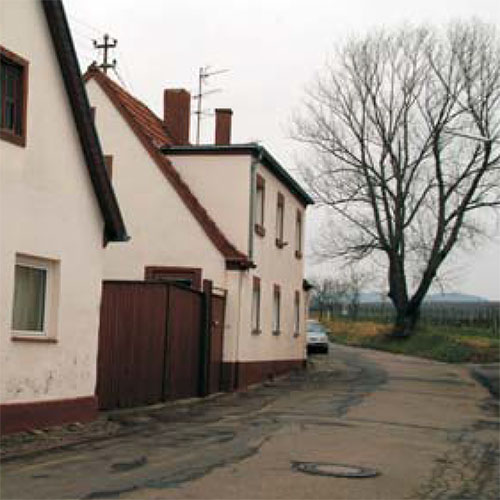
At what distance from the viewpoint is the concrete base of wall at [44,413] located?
13.2 meters

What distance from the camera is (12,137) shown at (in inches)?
531

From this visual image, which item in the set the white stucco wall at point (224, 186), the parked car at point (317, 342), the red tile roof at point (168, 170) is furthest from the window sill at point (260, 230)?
the parked car at point (317, 342)

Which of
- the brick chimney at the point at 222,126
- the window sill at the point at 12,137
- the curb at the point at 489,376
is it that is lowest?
the curb at the point at 489,376

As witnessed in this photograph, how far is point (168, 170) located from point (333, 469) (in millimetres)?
14458

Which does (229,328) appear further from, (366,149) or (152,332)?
(366,149)

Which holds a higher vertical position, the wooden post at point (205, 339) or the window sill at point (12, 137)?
the window sill at point (12, 137)

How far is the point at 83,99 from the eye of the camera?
49.0 ft

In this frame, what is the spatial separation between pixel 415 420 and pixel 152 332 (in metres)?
4.97

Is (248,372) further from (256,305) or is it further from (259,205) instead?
(259,205)

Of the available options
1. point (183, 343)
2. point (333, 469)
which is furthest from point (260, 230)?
point (333, 469)

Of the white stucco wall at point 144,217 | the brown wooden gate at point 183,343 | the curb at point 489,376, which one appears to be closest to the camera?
the brown wooden gate at point 183,343

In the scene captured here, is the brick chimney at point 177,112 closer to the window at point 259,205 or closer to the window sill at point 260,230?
the window at point 259,205

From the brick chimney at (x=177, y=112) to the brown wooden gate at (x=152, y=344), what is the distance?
804 centimetres

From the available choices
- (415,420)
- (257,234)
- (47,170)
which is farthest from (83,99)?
(257,234)
